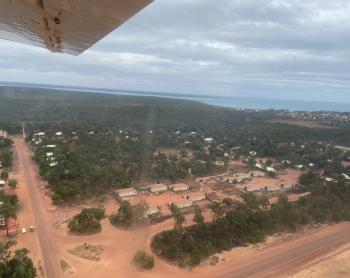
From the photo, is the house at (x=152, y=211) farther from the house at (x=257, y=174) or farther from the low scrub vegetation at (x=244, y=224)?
the house at (x=257, y=174)

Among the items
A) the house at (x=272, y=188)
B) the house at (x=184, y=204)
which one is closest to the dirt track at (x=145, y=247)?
the house at (x=184, y=204)

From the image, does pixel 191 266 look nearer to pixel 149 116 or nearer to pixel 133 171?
pixel 133 171

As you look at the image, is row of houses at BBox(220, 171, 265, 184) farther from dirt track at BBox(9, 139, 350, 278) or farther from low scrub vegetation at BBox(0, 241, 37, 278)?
low scrub vegetation at BBox(0, 241, 37, 278)

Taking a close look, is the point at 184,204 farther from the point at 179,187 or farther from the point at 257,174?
the point at 257,174

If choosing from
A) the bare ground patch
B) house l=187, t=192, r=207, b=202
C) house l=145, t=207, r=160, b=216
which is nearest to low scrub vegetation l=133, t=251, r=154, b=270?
the bare ground patch

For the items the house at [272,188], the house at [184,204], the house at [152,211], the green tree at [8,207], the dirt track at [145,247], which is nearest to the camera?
the dirt track at [145,247]

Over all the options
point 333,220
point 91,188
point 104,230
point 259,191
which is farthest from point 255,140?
point 104,230
